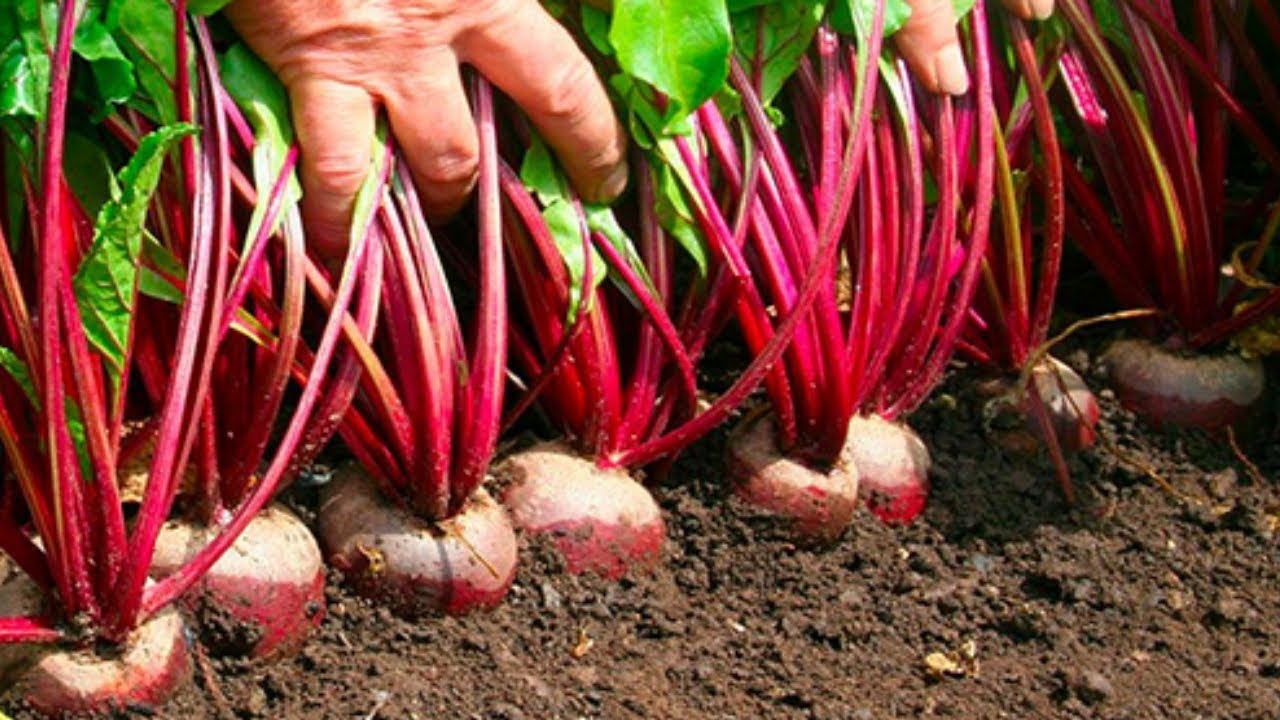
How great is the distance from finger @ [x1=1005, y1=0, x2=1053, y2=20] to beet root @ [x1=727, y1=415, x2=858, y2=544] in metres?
0.90

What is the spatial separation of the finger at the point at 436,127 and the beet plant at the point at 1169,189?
131 centimetres

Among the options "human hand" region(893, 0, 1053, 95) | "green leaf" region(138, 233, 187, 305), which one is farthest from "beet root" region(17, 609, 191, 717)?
"human hand" region(893, 0, 1053, 95)

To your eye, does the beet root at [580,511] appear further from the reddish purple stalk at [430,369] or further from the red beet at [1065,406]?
the red beet at [1065,406]

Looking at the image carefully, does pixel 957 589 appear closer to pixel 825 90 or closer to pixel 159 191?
pixel 825 90

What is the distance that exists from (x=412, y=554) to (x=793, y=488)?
27.7 inches

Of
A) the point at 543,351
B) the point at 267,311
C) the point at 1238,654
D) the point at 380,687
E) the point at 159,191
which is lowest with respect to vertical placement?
the point at 1238,654

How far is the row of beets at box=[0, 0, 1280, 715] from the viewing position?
2885mm

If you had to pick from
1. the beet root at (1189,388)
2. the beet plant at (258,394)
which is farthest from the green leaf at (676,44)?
the beet root at (1189,388)

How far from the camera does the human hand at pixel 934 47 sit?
3.74 m

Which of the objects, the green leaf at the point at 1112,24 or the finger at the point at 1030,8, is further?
the green leaf at the point at 1112,24

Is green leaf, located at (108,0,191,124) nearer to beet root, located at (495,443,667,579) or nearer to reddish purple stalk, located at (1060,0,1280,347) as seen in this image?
beet root, located at (495,443,667,579)

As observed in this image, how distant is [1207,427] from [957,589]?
823mm

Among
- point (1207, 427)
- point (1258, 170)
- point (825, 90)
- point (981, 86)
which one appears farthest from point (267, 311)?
point (1258, 170)

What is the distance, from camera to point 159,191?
3.08 m
